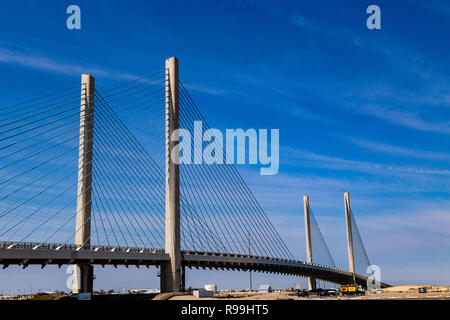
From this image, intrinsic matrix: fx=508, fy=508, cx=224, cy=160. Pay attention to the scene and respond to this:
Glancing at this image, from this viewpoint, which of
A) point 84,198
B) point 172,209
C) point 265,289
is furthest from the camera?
point 265,289

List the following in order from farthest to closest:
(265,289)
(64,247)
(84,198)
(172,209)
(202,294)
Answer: (265,289) → (202,294) → (172,209) → (84,198) → (64,247)

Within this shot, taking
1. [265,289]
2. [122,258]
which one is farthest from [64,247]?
[265,289]

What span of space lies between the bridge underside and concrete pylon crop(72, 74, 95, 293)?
7.30 feet

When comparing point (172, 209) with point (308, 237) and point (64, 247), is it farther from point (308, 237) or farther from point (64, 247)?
point (308, 237)

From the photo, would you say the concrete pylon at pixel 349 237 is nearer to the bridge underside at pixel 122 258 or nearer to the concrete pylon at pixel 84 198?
the bridge underside at pixel 122 258

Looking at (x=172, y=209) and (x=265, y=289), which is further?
(x=265, y=289)

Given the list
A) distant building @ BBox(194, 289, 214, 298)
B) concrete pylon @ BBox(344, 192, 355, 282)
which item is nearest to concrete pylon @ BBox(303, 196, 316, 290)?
concrete pylon @ BBox(344, 192, 355, 282)

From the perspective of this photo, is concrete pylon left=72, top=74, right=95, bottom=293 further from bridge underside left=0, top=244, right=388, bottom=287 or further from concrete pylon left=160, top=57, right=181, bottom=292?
concrete pylon left=160, top=57, right=181, bottom=292

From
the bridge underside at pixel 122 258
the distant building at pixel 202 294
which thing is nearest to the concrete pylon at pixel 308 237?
the bridge underside at pixel 122 258

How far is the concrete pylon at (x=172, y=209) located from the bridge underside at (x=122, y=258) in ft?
4.20

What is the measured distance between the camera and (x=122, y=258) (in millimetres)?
55406

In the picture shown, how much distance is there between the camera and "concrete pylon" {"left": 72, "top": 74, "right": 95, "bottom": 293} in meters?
54.9

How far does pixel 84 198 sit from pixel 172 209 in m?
9.85
